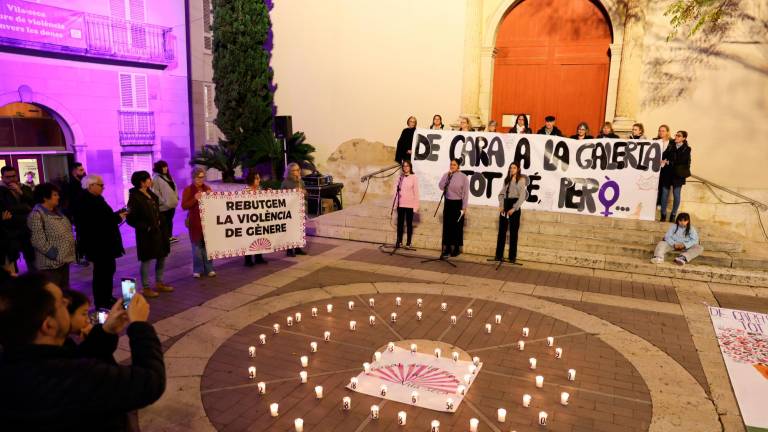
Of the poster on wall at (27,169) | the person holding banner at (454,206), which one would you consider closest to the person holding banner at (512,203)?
the person holding banner at (454,206)

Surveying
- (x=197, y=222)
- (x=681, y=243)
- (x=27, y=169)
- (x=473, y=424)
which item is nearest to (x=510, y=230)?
(x=681, y=243)

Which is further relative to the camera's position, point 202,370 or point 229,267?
point 229,267

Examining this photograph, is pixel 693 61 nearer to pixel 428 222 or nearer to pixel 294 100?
pixel 428 222

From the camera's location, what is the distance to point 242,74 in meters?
17.5

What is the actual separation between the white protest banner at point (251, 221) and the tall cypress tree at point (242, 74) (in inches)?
288

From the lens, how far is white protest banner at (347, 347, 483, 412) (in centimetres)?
529

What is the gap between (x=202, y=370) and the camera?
19.1 ft

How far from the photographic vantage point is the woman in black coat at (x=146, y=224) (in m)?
7.94

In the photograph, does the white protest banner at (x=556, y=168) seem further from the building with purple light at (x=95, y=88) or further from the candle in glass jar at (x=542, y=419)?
the building with purple light at (x=95, y=88)

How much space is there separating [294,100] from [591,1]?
969cm

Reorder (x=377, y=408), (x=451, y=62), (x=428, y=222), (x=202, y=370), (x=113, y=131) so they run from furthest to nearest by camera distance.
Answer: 1. (x=113, y=131)
2. (x=451, y=62)
3. (x=428, y=222)
4. (x=202, y=370)
5. (x=377, y=408)

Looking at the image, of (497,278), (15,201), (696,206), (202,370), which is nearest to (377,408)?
(202,370)

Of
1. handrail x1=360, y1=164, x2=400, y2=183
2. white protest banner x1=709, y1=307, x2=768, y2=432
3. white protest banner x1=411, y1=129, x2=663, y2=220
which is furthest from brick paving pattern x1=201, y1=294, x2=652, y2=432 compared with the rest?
handrail x1=360, y1=164, x2=400, y2=183

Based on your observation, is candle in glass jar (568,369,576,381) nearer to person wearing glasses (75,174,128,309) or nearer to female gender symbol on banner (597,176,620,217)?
person wearing glasses (75,174,128,309)
